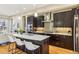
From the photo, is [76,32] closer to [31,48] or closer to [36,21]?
[36,21]

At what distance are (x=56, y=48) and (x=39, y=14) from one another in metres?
0.71

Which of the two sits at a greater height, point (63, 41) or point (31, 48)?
point (63, 41)

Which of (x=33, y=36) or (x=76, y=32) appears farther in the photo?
(x=33, y=36)

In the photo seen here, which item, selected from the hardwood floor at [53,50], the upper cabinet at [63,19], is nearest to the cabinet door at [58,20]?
the upper cabinet at [63,19]

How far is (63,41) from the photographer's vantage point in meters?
1.76

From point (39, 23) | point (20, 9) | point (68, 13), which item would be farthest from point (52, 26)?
point (20, 9)

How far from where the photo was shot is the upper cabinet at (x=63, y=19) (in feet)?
5.64

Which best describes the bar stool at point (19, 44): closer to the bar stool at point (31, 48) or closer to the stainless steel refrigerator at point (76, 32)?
the bar stool at point (31, 48)

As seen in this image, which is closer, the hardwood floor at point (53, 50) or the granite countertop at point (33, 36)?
the hardwood floor at point (53, 50)

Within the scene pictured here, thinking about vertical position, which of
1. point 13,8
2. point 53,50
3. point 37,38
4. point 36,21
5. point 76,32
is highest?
point 13,8

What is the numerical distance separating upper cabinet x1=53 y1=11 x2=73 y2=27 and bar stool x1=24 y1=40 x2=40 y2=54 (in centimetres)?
57

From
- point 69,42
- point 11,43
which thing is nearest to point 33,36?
point 11,43

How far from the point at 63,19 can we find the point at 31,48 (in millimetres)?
823

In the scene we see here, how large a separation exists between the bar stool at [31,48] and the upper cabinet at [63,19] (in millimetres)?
568
